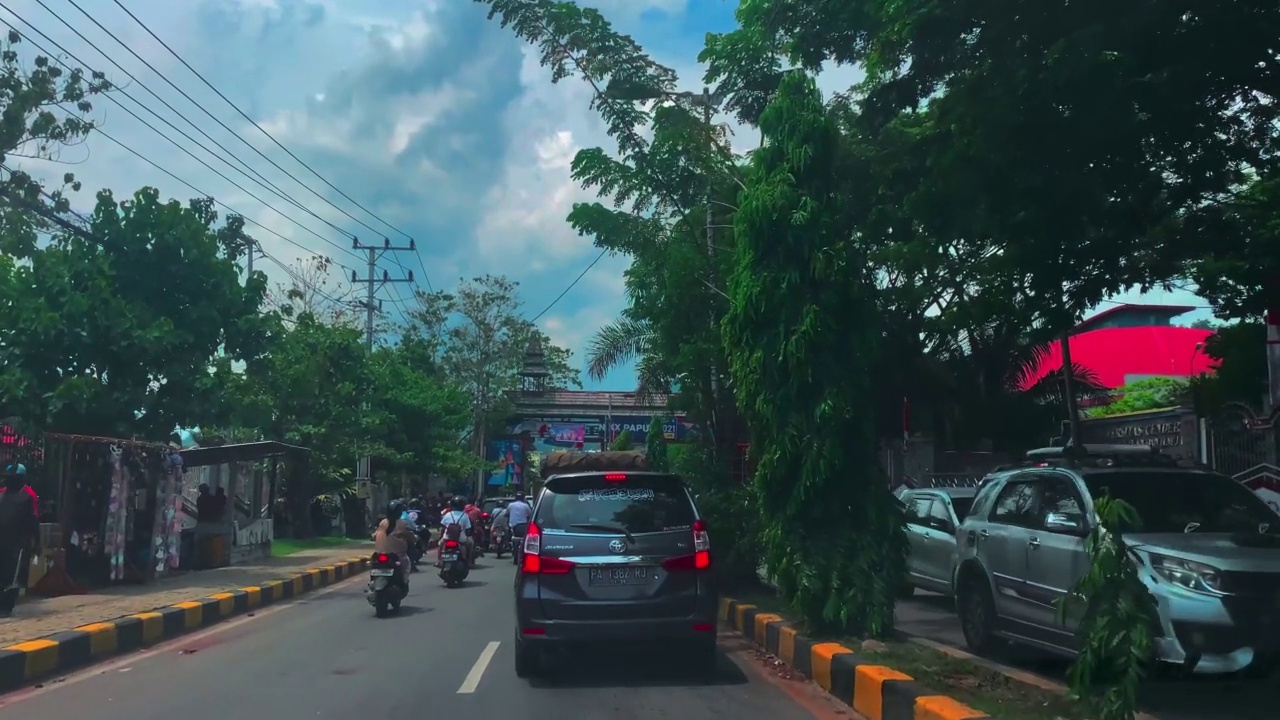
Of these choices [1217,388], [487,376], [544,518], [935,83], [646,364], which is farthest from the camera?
[487,376]

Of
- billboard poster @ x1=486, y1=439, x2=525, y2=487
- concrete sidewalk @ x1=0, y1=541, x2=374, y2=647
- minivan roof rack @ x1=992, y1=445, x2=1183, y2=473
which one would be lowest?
concrete sidewalk @ x1=0, y1=541, x2=374, y2=647

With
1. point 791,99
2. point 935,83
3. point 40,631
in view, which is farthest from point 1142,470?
point 40,631

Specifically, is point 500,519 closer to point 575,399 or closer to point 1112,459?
point 1112,459

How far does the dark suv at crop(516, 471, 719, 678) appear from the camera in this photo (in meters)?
8.66

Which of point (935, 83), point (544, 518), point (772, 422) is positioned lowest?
point (544, 518)

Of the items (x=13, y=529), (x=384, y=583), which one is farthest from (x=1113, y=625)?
(x=13, y=529)

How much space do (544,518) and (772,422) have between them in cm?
250

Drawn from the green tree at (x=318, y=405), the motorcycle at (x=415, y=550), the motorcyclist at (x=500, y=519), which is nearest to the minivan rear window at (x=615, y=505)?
the motorcycle at (x=415, y=550)

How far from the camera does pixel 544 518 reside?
29.4ft

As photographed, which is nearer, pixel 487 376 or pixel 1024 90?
pixel 1024 90

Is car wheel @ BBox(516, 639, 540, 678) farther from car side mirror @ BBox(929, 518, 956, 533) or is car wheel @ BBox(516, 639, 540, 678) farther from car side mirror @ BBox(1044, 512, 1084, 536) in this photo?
car side mirror @ BBox(929, 518, 956, 533)

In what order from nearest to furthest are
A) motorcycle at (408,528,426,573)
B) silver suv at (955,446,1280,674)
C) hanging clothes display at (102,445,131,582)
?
silver suv at (955,446,1280,674)
hanging clothes display at (102,445,131,582)
motorcycle at (408,528,426,573)

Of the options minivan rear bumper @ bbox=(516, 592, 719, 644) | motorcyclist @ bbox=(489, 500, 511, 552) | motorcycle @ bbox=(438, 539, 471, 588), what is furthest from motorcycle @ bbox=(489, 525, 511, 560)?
minivan rear bumper @ bbox=(516, 592, 719, 644)

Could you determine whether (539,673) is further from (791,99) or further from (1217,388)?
(1217,388)
